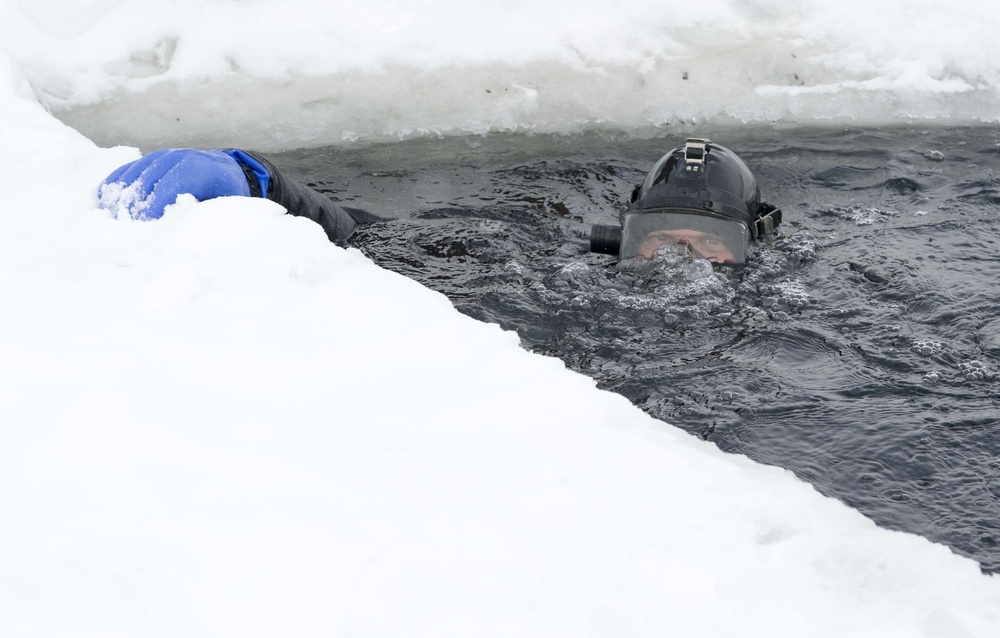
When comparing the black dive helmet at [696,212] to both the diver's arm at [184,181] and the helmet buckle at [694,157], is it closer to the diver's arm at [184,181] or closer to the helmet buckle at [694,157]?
the helmet buckle at [694,157]

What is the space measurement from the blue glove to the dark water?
119 centimetres

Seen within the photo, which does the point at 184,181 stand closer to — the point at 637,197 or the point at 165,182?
the point at 165,182

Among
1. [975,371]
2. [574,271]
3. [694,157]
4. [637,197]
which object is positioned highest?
[694,157]

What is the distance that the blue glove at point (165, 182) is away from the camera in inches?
214

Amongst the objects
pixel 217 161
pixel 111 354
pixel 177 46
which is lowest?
pixel 111 354

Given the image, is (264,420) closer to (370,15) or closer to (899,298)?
(899,298)

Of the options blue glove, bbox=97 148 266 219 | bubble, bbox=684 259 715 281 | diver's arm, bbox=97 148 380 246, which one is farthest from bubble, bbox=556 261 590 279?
blue glove, bbox=97 148 266 219

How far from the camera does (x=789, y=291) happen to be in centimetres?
585

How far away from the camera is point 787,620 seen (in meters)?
2.75

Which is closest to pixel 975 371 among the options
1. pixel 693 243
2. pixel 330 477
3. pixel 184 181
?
pixel 693 243

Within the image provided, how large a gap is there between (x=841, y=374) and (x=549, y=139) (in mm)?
3864

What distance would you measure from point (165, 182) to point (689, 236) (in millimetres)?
3047

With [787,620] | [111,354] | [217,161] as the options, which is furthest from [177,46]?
[787,620]

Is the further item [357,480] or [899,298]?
[899,298]
